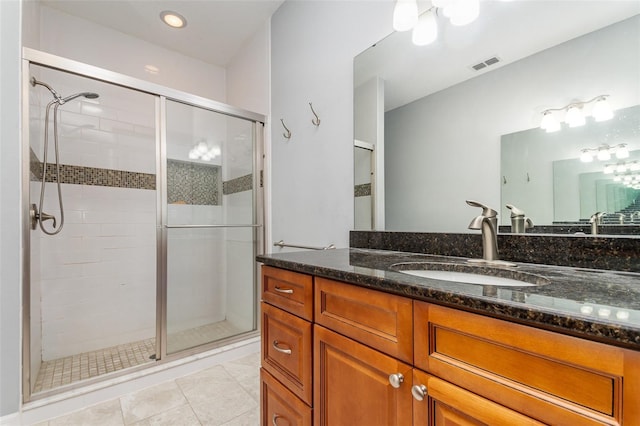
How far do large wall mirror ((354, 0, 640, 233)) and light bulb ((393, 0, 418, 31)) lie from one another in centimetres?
9

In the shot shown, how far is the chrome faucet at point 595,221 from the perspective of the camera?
913 mm

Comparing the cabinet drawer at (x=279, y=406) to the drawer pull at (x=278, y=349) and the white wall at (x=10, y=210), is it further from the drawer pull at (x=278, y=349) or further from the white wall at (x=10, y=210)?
the white wall at (x=10, y=210)

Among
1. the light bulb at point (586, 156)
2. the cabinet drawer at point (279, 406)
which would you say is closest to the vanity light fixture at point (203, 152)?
the cabinet drawer at point (279, 406)

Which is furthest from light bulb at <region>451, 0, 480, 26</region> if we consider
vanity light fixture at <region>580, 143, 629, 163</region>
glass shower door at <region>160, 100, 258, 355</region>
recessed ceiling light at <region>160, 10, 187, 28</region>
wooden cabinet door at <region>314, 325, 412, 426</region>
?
recessed ceiling light at <region>160, 10, 187, 28</region>

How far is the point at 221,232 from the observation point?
7.90ft

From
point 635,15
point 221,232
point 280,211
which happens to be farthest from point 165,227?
point 635,15

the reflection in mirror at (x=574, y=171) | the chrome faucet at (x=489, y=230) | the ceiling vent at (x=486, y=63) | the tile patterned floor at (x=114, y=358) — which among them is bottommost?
the tile patterned floor at (x=114, y=358)

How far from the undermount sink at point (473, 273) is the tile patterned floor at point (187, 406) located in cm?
118

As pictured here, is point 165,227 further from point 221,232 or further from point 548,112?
point 548,112

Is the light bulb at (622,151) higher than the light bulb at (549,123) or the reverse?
the reverse

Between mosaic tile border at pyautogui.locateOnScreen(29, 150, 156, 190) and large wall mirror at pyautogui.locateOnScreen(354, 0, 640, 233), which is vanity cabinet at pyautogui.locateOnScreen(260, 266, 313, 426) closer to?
large wall mirror at pyautogui.locateOnScreen(354, 0, 640, 233)

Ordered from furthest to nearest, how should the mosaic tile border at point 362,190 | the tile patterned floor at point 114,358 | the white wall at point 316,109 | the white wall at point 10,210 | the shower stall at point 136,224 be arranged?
the shower stall at point 136,224 → the tile patterned floor at point 114,358 → the white wall at point 316,109 → the mosaic tile border at point 362,190 → the white wall at point 10,210

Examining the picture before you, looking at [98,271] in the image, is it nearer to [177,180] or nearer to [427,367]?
[177,180]

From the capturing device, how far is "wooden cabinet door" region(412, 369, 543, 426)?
0.51 metres
